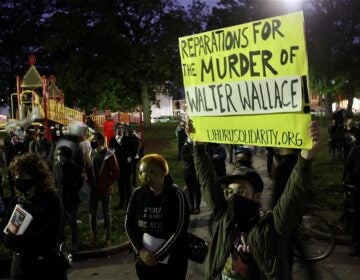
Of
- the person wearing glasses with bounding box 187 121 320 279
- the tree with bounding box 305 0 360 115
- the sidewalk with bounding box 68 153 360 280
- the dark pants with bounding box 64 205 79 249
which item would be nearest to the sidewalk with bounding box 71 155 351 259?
the sidewalk with bounding box 68 153 360 280

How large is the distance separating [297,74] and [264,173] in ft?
44.9

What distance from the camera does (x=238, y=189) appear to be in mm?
3781

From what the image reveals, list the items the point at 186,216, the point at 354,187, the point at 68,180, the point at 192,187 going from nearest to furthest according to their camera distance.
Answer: the point at 186,216 → the point at 354,187 → the point at 68,180 → the point at 192,187

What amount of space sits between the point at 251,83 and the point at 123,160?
345 inches

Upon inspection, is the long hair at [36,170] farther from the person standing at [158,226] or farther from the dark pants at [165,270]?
the dark pants at [165,270]

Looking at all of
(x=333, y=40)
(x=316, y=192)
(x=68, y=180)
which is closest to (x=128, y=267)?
(x=68, y=180)

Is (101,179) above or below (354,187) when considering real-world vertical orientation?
above

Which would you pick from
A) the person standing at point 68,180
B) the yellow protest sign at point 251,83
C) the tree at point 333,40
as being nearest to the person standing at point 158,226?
the yellow protest sign at point 251,83

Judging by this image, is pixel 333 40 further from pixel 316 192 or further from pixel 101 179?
pixel 101 179

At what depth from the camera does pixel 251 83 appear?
4012mm

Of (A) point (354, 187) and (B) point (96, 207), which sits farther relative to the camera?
(B) point (96, 207)

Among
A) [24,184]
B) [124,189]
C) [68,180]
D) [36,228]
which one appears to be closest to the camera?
[36,228]

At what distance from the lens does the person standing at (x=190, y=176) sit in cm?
1134

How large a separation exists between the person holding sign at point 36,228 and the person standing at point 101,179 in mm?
4591
